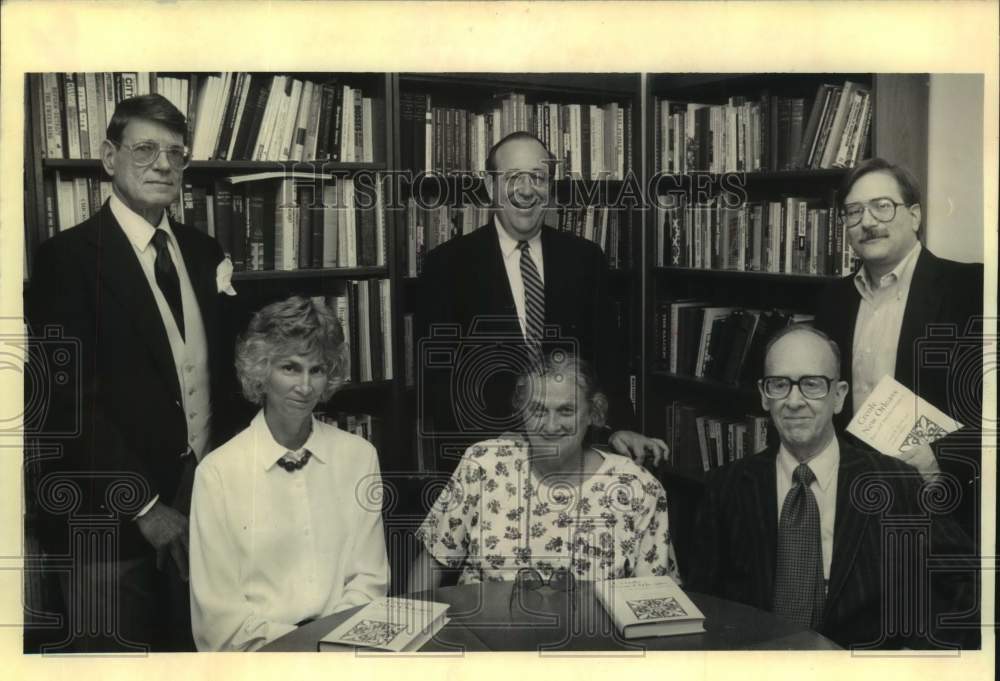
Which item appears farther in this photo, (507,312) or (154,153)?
(507,312)

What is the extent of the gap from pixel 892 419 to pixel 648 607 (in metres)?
0.83

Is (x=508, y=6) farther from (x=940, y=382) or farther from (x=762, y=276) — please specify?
(x=940, y=382)

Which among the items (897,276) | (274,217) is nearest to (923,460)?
(897,276)

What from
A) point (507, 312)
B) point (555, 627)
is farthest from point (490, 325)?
point (555, 627)

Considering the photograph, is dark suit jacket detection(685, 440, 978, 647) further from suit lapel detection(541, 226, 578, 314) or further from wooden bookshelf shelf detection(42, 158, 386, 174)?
wooden bookshelf shelf detection(42, 158, 386, 174)

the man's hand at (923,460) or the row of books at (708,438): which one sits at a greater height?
the row of books at (708,438)

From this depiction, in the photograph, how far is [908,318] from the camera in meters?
2.68

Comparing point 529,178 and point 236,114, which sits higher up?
point 236,114

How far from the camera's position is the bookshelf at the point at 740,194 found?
2648 mm

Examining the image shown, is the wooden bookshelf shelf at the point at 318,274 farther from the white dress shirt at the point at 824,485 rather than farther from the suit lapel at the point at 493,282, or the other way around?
the white dress shirt at the point at 824,485

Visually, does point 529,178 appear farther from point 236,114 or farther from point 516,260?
point 236,114

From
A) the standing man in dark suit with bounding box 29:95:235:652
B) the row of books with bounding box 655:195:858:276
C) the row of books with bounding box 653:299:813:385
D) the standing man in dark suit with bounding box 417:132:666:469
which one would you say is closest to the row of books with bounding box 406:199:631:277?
the standing man in dark suit with bounding box 417:132:666:469

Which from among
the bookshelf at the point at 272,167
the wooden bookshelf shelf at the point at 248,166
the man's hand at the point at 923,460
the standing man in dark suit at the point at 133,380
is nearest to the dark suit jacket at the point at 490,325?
the bookshelf at the point at 272,167

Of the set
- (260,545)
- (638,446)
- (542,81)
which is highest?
(542,81)
